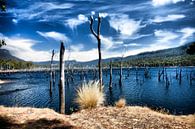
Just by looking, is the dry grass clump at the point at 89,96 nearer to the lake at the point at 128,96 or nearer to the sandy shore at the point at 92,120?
the sandy shore at the point at 92,120

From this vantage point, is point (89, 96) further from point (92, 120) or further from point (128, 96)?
point (128, 96)

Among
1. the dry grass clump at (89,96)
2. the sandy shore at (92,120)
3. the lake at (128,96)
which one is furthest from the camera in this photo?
the lake at (128,96)

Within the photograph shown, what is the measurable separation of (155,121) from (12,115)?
5804mm

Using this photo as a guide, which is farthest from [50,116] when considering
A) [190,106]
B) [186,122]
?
[190,106]

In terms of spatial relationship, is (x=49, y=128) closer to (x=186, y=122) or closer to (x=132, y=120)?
(x=132, y=120)

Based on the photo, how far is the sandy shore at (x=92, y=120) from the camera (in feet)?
36.5

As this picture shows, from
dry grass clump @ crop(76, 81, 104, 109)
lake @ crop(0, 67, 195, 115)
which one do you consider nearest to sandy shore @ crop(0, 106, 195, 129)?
dry grass clump @ crop(76, 81, 104, 109)

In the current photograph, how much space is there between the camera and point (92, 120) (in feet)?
39.7

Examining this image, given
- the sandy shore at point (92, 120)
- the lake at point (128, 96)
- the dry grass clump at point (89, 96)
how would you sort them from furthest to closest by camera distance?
1. the lake at point (128, 96)
2. the dry grass clump at point (89, 96)
3. the sandy shore at point (92, 120)

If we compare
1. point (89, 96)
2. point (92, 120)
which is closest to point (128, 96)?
point (89, 96)

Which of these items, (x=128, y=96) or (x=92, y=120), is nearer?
(x=92, y=120)

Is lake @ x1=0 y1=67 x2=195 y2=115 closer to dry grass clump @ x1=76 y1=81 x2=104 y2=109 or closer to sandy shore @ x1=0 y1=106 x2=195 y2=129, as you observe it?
dry grass clump @ x1=76 y1=81 x2=104 y2=109

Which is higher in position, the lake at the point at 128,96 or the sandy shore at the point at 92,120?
the sandy shore at the point at 92,120

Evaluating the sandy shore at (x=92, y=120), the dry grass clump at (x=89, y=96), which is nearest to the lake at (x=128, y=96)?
the dry grass clump at (x=89, y=96)
